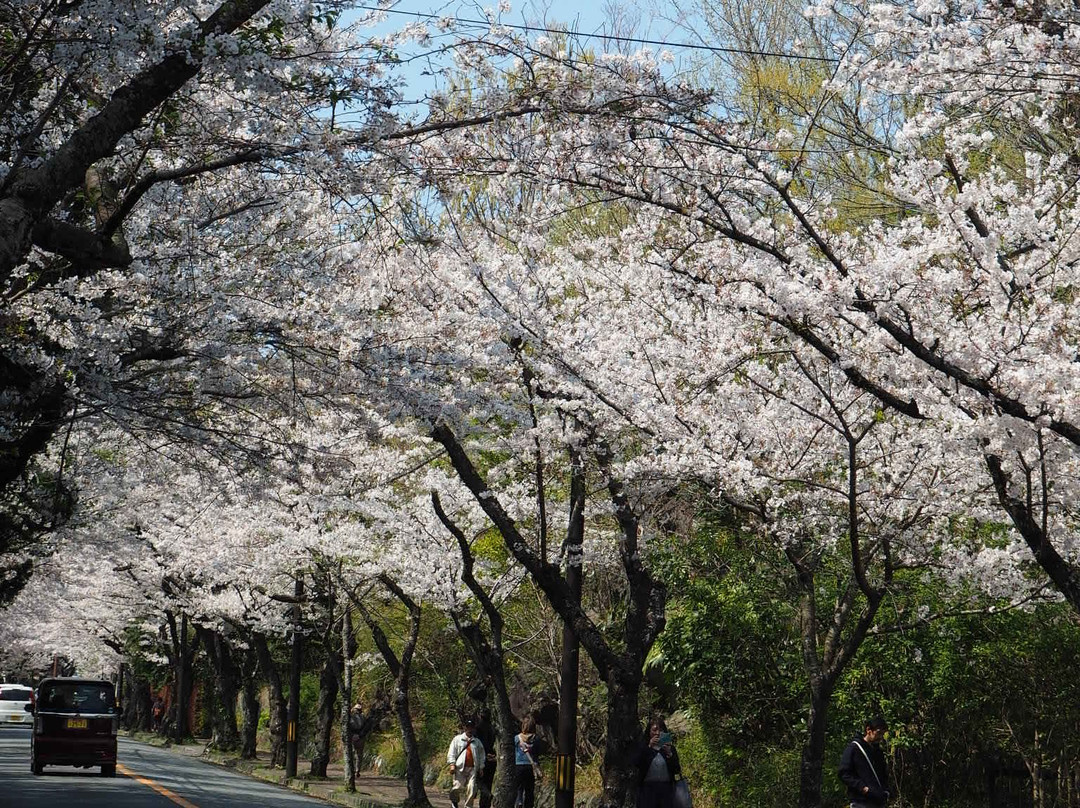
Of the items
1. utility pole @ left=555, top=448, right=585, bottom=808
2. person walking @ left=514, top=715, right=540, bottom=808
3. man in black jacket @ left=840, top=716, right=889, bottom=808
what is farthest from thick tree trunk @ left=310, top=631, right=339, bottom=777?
man in black jacket @ left=840, top=716, right=889, bottom=808

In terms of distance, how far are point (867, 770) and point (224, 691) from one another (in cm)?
3331

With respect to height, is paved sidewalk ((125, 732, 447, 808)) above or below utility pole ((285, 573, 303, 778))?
below

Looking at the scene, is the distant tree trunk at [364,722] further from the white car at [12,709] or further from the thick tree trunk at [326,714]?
the white car at [12,709]

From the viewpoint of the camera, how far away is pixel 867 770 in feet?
38.3

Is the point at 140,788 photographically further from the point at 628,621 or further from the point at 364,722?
the point at 628,621

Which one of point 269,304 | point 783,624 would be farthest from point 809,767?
point 269,304

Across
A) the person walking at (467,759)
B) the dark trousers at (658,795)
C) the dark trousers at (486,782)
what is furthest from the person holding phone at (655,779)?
the dark trousers at (486,782)

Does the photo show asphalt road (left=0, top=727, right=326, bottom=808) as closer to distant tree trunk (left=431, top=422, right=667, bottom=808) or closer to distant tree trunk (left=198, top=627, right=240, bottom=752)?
distant tree trunk (left=431, top=422, right=667, bottom=808)

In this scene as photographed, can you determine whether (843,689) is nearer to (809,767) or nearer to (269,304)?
(809,767)

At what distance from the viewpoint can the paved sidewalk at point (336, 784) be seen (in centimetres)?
2215

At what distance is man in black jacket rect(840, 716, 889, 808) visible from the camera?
38.0 feet

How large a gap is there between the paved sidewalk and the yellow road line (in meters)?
2.96

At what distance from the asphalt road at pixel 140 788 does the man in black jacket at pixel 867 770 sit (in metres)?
10.6

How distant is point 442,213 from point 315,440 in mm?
4236
